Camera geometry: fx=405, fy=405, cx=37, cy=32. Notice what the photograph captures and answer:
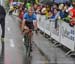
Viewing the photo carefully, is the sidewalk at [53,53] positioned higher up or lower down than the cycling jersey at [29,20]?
lower down

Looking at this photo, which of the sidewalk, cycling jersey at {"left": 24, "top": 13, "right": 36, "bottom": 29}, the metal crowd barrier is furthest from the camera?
the metal crowd barrier

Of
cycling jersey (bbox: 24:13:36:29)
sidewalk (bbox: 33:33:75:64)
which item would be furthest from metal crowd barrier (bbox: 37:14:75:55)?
cycling jersey (bbox: 24:13:36:29)

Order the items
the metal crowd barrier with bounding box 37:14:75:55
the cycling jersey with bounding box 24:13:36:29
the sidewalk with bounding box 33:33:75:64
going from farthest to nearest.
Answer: the metal crowd barrier with bounding box 37:14:75:55 → the cycling jersey with bounding box 24:13:36:29 → the sidewalk with bounding box 33:33:75:64

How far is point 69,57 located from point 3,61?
10.1ft

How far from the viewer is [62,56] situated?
16578 mm

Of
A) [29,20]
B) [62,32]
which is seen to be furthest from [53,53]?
[29,20]

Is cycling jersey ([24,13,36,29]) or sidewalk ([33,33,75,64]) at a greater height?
cycling jersey ([24,13,36,29])

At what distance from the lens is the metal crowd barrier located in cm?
1695

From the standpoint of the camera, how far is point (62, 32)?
61.7 feet

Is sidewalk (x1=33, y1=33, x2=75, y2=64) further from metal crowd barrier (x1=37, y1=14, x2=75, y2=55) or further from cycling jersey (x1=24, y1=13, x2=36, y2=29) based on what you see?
cycling jersey (x1=24, y1=13, x2=36, y2=29)

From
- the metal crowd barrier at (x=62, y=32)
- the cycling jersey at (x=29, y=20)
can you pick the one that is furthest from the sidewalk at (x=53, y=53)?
the cycling jersey at (x=29, y=20)

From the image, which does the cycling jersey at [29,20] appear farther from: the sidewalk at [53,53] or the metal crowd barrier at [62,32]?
the metal crowd barrier at [62,32]

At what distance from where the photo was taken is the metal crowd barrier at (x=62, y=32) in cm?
1695

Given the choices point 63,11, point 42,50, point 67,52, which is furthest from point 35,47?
point 63,11
